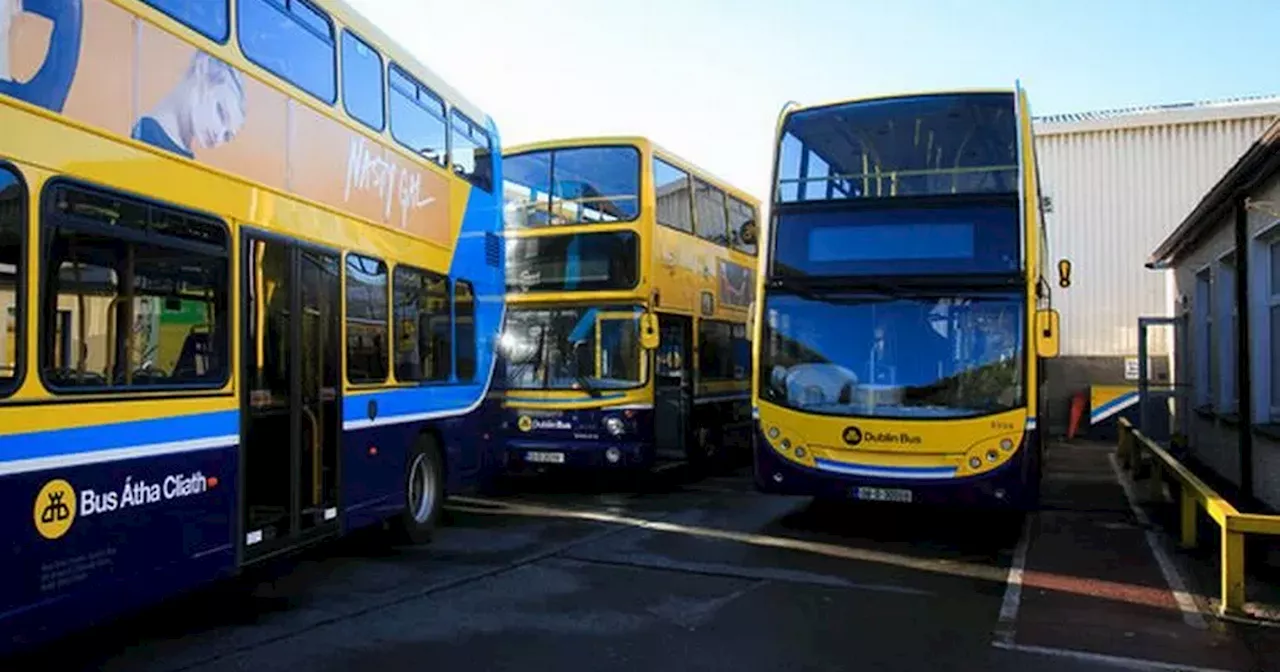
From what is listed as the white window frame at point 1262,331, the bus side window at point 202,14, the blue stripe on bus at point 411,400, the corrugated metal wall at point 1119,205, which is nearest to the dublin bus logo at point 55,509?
the bus side window at point 202,14

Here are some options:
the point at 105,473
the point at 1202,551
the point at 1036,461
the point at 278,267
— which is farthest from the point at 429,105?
the point at 1202,551

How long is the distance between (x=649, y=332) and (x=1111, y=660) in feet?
21.1

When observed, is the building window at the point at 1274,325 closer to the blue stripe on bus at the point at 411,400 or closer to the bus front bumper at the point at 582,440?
the bus front bumper at the point at 582,440

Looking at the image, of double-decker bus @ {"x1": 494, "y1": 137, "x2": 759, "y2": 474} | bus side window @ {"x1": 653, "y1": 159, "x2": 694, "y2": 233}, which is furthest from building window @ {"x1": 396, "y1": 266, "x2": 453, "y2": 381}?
bus side window @ {"x1": 653, "y1": 159, "x2": 694, "y2": 233}

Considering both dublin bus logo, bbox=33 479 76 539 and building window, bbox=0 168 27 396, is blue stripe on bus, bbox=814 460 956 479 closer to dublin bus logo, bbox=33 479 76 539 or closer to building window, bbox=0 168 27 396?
dublin bus logo, bbox=33 479 76 539

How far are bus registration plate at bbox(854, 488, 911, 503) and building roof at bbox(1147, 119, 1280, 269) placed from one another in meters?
4.10

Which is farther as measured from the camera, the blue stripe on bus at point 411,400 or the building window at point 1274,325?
the building window at point 1274,325

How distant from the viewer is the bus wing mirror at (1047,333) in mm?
8438

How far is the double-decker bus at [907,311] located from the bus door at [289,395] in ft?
13.1

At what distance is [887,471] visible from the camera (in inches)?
341

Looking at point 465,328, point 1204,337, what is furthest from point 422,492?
point 1204,337

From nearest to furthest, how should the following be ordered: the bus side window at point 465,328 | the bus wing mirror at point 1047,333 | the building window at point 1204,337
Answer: the bus wing mirror at point 1047,333, the bus side window at point 465,328, the building window at point 1204,337

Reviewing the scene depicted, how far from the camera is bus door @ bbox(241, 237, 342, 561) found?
6.24 meters

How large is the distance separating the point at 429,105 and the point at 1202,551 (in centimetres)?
799
